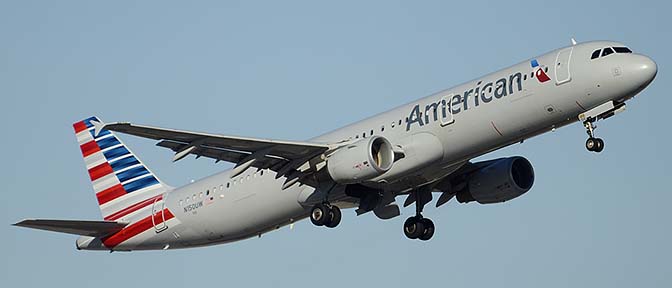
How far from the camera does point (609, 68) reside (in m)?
40.3

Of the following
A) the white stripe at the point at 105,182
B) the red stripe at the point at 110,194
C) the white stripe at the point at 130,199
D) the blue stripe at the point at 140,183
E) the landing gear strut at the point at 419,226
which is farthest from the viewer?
the white stripe at the point at 105,182

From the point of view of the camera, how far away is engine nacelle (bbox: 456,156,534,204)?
156ft

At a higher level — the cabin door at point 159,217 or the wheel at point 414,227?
the wheel at point 414,227

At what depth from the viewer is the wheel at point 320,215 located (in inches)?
1735

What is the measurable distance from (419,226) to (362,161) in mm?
7221

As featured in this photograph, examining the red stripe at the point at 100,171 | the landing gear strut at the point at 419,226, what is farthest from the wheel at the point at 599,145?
the red stripe at the point at 100,171

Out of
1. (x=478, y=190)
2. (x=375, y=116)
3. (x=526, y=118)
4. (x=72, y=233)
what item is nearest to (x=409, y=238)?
(x=478, y=190)

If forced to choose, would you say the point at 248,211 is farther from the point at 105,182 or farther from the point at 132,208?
the point at 105,182

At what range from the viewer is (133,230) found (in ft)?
161

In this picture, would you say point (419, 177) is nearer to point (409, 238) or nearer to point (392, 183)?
point (392, 183)

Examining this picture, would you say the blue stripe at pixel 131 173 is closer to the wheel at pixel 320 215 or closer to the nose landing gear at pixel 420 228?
the wheel at pixel 320 215

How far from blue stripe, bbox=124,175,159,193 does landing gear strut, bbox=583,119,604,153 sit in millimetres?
18143

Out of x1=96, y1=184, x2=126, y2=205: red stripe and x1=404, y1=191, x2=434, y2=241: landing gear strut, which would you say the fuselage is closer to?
x1=404, y1=191, x2=434, y2=241: landing gear strut

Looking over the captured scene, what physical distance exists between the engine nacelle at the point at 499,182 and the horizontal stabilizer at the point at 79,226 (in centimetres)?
1302
